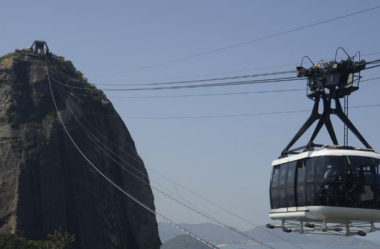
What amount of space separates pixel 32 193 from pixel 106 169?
13927 mm

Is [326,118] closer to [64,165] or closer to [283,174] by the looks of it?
[283,174]

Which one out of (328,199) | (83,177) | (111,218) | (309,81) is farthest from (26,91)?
(328,199)

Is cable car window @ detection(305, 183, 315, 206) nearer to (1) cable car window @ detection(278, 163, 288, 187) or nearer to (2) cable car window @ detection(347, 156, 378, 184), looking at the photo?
(2) cable car window @ detection(347, 156, 378, 184)

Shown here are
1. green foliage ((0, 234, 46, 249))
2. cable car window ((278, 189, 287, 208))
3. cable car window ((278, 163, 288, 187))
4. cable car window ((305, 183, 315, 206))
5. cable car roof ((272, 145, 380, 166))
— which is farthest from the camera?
green foliage ((0, 234, 46, 249))

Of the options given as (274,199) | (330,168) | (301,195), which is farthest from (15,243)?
(330,168)

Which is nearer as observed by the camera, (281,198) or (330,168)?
(330,168)

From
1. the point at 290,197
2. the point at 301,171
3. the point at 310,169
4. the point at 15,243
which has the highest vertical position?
the point at 310,169

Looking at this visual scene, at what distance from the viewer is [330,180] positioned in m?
25.8

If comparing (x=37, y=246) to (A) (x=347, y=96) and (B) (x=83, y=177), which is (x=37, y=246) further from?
(A) (x=347, y=96)

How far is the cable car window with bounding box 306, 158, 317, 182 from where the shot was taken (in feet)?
86.7

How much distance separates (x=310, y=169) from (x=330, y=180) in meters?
1.21

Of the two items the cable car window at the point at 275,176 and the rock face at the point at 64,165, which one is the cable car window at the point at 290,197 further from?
the rock face at the point at 64,165

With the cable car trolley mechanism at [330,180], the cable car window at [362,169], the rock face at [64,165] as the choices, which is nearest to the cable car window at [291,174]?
the cable car trolley mechanism at [330,180]

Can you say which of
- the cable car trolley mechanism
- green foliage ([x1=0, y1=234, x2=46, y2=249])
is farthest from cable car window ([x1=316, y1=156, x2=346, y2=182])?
green foliage ([x1=0, y1=234, x2=46, y2=249])
